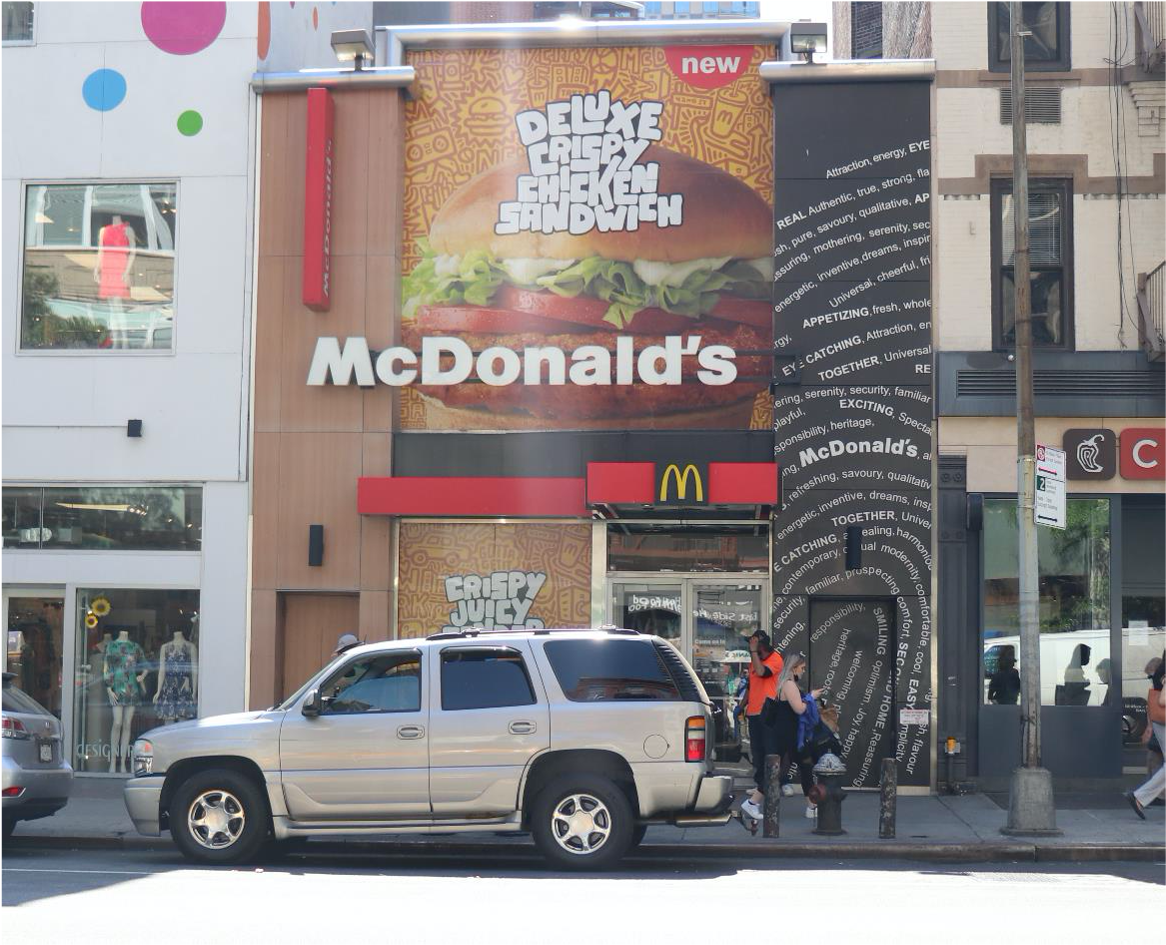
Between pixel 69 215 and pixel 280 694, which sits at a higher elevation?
pixel 69 215

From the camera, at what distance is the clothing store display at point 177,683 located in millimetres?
18203

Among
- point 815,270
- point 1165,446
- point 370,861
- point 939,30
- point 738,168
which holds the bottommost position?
point 370,861

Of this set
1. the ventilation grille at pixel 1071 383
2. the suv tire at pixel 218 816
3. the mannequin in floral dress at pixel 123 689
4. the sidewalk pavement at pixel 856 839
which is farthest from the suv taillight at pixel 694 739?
the mannequin in floral dress at pixel 123 689

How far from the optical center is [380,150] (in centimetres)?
1834

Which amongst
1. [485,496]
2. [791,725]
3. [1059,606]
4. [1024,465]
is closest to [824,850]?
[791,725]

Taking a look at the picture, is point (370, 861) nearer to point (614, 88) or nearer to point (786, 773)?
point (786, 773)

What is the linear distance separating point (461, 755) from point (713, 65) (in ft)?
32.9

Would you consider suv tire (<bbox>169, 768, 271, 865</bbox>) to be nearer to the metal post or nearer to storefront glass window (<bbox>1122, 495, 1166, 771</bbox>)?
the metal post

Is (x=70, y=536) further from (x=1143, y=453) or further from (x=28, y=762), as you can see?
(x=1143, y=453)

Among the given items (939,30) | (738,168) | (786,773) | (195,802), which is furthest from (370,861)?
(939,30)

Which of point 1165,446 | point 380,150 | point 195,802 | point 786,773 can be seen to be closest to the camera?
point 195,802

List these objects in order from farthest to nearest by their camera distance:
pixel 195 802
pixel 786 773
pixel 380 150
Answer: pixel 380 150 → pixel 786 773 → pixel 195 802

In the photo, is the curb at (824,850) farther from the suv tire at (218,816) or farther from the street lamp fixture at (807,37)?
the street lamp fixture at (807,37)

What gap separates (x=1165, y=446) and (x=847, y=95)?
5.63 metres
